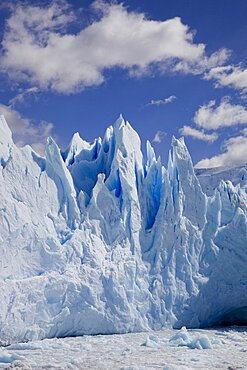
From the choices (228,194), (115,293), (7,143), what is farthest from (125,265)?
(7,143)

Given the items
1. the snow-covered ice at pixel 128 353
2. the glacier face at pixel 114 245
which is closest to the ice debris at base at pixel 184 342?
the snow-covered ice at pixel 128 353

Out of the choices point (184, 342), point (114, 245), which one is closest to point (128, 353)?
point (184, 342)

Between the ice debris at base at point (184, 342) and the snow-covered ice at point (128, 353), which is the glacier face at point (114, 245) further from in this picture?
the ice debris at base at point (184, 342)

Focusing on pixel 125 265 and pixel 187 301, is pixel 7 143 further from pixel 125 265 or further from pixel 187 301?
pixel 187 301

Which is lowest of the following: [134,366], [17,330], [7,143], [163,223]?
[134,366]

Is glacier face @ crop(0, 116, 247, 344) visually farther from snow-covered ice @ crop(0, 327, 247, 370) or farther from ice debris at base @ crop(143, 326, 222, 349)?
ice debris at base @ crop(143, 326, 222, 349)

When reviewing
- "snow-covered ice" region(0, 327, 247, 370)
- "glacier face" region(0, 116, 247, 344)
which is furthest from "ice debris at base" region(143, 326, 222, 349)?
"glacier face" region(0, 116, 247, 344)

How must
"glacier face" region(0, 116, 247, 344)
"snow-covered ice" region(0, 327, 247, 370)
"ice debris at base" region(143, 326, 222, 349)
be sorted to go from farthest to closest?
1. "glacier face" region(0, 116, 247, 344)
2. "ice debris at base" region(143, 326, 222, 349)
3. "snow-covered ice" region(0, 327, 247, 370)

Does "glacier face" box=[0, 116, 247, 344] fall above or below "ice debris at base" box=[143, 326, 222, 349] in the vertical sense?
above

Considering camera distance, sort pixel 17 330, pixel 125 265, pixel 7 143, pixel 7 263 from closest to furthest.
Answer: pixel 17 330, pixel 7 263, pixel 125 265, pixel 7 143
